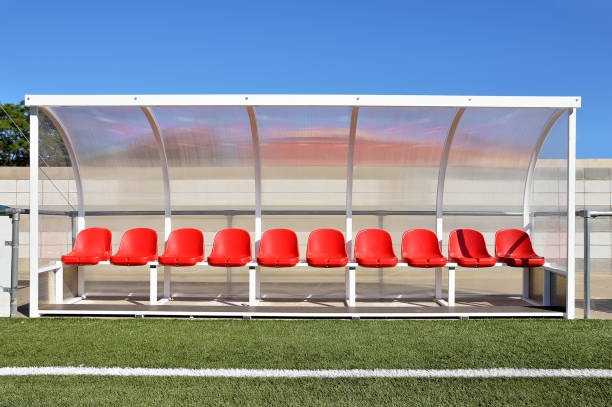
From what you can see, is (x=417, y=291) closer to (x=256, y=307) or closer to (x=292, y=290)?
(x=292, y=290)

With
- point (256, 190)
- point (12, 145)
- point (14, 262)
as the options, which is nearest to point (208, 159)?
point (256, 190)

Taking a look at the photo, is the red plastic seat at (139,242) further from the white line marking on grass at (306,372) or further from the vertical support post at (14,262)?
the white line marking on grass at (306,372)

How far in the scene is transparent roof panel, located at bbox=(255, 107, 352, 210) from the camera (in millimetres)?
5785

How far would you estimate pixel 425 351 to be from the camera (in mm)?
3887

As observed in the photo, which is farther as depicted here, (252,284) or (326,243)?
(326,243)

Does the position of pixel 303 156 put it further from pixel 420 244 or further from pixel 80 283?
pixel 80 283

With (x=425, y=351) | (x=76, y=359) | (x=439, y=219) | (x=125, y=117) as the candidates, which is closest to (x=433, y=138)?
(x=439, y=219)

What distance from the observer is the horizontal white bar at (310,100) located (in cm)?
520

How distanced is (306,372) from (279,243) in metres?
3.04

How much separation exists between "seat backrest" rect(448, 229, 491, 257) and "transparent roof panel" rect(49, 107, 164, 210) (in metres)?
4.49

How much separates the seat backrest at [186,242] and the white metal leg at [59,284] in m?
1.49

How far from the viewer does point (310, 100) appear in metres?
5.20

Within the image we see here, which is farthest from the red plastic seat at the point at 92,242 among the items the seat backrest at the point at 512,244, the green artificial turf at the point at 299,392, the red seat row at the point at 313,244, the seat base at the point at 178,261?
the seat backrest at the point at 512,244

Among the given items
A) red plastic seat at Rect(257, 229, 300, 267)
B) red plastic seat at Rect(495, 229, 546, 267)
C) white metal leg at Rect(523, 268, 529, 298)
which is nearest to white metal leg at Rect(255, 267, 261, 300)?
red plastic seat at Rect(257, 229, 300, 267)
